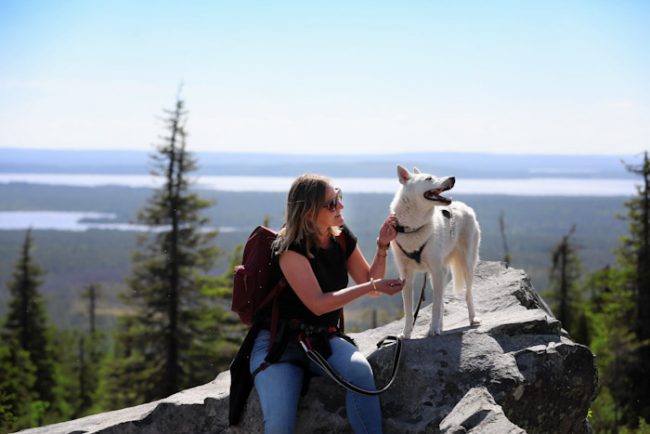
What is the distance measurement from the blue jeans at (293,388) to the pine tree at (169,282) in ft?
96.4

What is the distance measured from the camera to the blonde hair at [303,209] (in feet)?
20.4

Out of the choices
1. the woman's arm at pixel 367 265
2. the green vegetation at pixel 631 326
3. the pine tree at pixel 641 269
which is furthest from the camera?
the pine tree at pixel 641 269

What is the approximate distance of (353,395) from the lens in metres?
6.09

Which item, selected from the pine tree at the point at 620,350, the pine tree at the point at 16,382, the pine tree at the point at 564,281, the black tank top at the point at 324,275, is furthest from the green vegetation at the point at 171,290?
the black tank top at the point at 324,275

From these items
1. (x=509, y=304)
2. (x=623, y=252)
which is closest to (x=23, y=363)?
(x=623, y=252)

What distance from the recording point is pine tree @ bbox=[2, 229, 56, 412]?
50.4 meters

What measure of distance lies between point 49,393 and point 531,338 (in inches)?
2038

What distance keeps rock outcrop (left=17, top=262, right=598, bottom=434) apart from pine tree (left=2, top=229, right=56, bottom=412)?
4606 cm

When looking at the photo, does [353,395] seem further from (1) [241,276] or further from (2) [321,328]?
(1) [241,276]

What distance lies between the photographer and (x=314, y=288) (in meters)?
6.17

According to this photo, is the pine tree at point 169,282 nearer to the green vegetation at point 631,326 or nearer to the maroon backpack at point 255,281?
the green vegetation at point 631,326

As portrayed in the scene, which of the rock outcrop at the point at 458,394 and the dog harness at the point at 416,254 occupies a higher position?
the dog harness at the point at 416,254

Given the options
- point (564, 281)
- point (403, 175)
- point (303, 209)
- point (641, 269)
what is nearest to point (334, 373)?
point (303, 209)

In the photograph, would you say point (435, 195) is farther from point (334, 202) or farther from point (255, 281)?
point (255, 281)
